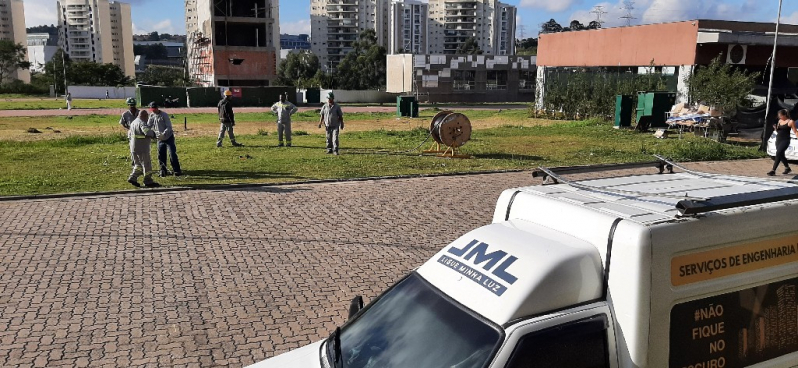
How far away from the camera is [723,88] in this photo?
76.6 ft

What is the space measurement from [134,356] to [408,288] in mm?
3227

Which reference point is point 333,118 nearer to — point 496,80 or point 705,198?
point 705,198

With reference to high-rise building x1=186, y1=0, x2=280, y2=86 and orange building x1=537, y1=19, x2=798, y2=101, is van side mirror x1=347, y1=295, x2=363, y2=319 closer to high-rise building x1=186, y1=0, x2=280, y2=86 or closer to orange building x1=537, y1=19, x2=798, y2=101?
orange building x1=537, y1=19, x2=798, y2=101

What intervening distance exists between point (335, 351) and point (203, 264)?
5.33 meters

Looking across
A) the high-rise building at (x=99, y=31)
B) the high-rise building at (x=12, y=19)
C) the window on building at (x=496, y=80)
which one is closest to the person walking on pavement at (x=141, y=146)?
the window on building at (x=496, y=80)

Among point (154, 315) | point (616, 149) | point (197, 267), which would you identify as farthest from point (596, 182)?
point (616, 149)

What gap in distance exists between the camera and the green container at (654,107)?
25.8 m

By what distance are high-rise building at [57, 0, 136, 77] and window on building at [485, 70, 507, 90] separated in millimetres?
97634

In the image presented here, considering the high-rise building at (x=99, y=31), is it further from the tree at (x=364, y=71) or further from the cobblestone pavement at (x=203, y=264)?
the cobblestone pavement at (x=203, y=264)

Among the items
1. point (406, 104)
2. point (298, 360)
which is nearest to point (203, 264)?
point (298, 360)

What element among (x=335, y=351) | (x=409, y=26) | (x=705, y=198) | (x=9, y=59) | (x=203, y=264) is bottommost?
(x=203, y=264)

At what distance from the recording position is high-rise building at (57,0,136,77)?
14000 centimetres

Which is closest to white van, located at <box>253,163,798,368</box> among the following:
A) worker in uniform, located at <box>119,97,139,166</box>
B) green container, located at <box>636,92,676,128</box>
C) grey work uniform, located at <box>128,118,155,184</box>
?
grey work uniform, located at <box>128,118,155,184</box>

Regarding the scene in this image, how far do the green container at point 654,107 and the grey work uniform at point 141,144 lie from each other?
19680 millimetres
